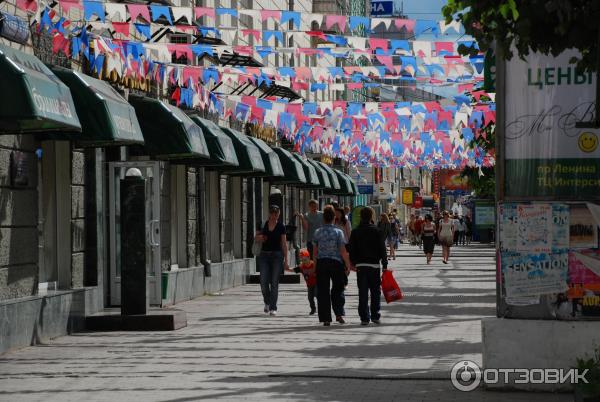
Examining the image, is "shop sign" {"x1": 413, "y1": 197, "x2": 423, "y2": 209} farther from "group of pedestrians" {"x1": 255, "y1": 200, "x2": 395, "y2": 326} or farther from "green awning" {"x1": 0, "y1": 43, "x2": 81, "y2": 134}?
"green awning" {"x1": 0, "y1": 43, "x2": 81, "y2": 134}

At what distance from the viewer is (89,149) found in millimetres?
18797

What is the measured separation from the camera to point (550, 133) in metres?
11.5

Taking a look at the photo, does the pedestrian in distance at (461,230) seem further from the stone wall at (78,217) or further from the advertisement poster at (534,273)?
the advertisement poster at (534,273)

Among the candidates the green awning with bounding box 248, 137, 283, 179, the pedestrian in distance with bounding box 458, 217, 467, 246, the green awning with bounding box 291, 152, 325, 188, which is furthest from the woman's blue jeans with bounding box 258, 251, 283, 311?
the pedestrian in distance with bounding box 458, 217, 467, 246

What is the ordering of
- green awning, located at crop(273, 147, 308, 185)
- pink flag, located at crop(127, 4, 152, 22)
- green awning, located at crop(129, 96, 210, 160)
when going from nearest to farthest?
pink flag, located at crop(127, 4, 152, 22), green awning, located at crop(129, 96, 210, 160), green awning, located at crop(273, 147, 308, 185)

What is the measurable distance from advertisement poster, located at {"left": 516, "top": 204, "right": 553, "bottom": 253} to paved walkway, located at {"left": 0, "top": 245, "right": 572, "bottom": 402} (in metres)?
1.25

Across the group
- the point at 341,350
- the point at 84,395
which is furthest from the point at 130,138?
the point at 84,395

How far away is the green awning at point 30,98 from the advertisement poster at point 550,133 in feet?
15.5

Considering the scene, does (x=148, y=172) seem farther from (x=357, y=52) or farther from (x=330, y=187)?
(x=330, y=187)

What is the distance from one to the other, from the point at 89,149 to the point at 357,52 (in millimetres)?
4752

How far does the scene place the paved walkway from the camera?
36.2 ft

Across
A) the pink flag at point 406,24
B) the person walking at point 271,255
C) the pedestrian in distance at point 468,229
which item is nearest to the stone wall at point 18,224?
the person walking at point 271,255

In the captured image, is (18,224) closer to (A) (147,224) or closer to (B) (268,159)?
(A) (147,224)

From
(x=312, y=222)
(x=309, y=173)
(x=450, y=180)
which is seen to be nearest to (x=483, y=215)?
(x=450, y=180)
